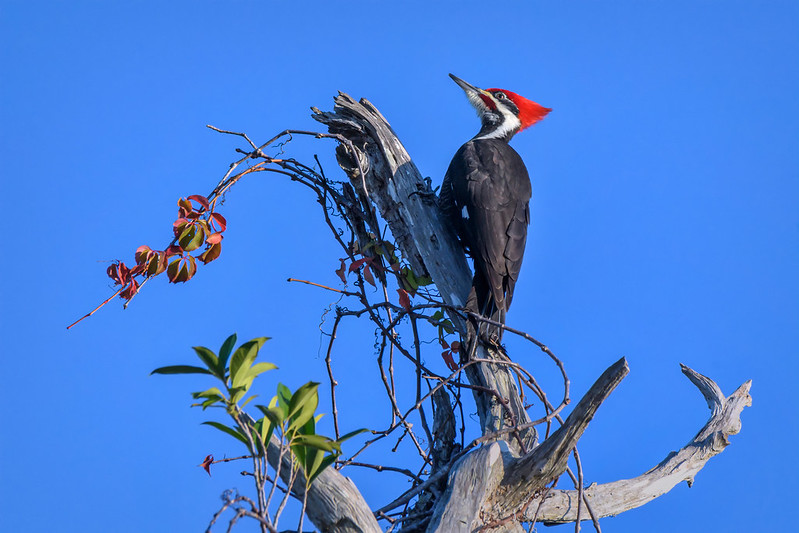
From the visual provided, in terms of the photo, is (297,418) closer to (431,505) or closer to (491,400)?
(431,505)

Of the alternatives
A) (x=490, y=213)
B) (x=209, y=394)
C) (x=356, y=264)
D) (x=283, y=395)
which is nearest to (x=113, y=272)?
(x=356, y=264)

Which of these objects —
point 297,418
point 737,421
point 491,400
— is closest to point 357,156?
point 491,400

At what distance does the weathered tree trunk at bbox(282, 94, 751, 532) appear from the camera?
2.00 m

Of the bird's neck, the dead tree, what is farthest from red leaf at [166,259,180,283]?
the bird's neck

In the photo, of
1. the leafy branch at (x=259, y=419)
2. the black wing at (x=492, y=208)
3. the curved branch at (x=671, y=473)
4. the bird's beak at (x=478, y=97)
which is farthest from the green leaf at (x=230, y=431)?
the bird's beak at (x=478, y=97)

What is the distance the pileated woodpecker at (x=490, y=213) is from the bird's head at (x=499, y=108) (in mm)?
616

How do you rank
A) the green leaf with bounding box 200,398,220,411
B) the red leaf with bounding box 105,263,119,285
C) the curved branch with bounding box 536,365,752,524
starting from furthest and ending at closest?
the red leaf with bounding box 105,263,119,285, the curved branch with bounding box 536,365,752,524, the green leaf with bounding box 200,398,220,411

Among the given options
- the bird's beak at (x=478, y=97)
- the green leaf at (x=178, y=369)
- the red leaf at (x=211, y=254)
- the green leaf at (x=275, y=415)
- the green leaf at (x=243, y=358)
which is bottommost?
the green leaf at (x=275, y=415)

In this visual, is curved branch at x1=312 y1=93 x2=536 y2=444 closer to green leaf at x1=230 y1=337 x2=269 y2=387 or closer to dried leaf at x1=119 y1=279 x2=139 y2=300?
dried leaf at x1=119 y1=279 x2=139 y2=300

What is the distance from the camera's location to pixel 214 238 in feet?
9.37

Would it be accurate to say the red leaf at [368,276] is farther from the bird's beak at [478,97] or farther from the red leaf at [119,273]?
the bird's beak at [478,97]

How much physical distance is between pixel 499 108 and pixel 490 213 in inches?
54.4

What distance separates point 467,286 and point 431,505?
0.99m

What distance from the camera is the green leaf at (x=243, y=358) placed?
58.7 inches
